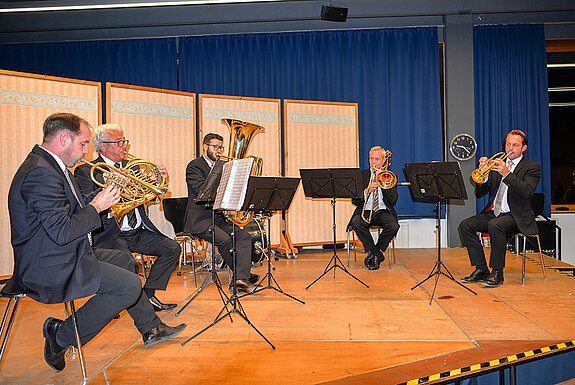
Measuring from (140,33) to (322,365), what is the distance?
7.41m

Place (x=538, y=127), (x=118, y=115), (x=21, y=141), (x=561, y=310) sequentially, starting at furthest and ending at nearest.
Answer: (x=538, y=127) < (x=118, y=115) < (x=21, y=141) < (x=561, y=310)

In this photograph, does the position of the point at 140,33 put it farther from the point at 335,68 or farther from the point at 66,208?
the point at 66,208

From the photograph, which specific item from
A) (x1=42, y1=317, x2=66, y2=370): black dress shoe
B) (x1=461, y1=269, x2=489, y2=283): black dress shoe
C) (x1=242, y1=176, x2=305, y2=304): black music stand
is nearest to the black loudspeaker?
(x1=242, y1=176, x2=305, y2=304): black music stand

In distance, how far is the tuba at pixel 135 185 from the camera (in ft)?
11.8

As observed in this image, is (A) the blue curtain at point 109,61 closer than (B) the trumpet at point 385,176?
No

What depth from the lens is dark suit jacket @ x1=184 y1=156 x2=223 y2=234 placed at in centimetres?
495

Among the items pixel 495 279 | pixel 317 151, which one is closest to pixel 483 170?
pixel 495 279

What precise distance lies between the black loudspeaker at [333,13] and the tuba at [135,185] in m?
4.76

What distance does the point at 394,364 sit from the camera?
9.98 ft

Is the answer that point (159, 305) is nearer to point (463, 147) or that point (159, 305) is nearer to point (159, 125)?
point (159, 125)

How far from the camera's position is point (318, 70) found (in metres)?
8.49

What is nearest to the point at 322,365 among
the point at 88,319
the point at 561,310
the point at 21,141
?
the point at 88,319

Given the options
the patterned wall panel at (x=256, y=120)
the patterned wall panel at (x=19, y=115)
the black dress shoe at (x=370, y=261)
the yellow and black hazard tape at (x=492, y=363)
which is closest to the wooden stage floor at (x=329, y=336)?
the yellow and black hazard tape at (x=492, y=363)

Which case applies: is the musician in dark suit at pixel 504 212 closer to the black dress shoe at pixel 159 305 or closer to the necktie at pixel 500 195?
the necktie at pixel 500 195
